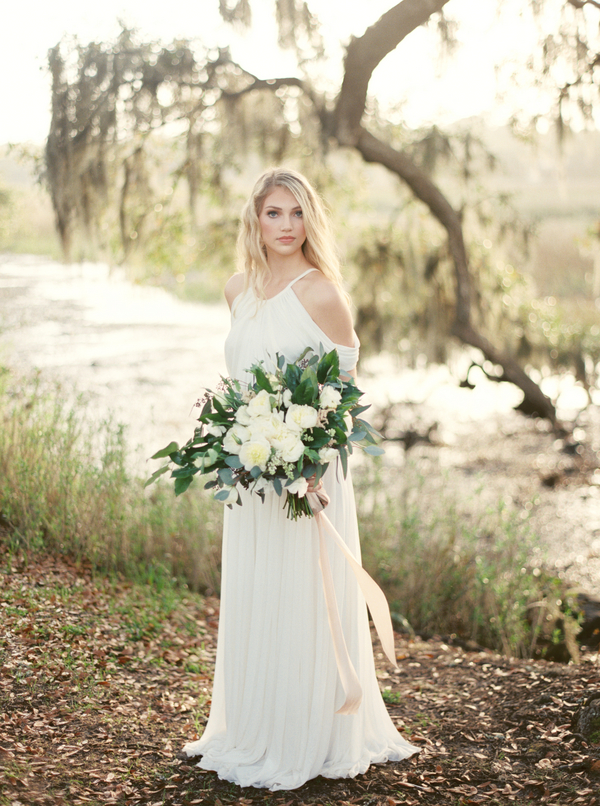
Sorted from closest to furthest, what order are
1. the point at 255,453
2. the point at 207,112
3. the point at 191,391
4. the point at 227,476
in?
the point at 255,453, the point at 227,476, the point at 207,112, the point at 191,391

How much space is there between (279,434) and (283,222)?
98cm

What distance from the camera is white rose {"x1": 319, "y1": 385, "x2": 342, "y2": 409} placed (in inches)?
96.4

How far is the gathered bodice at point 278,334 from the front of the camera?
9.08 feet

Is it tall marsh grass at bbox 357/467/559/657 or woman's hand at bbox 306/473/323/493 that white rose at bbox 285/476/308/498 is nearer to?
woman's hand at bbox 306/473/323/493

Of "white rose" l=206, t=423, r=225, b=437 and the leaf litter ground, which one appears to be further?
the leaf litter ground

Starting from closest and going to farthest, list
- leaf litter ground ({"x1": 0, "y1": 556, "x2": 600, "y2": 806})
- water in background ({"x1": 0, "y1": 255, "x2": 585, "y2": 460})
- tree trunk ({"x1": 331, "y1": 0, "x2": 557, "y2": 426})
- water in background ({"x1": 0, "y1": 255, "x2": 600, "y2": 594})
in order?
leaf litter ground ({"x1": 0, "y1": 556, "x2": 600, "y2": 806}), tree trunk ({"x1": 331, "y1": 0, "x2": 557, "y2": 426}), water in background ({"x1": 0, "y1": 255, "x2": 600, "y2": 594}), water in background ({"x1": 0, "y1": 255, "x2": 585, "y2": 460})

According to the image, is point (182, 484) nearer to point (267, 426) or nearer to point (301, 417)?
point (267, 426)

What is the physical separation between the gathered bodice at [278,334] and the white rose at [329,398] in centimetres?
33

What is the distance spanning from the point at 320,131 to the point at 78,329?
5.45m

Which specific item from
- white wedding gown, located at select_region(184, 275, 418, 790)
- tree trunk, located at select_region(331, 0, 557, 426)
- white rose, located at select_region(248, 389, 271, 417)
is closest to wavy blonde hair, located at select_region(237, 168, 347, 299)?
white wedding gown, located at select_region(184, 275, 418, 790)

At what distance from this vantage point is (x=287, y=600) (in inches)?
109

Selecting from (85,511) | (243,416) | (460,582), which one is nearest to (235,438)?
(243,416)

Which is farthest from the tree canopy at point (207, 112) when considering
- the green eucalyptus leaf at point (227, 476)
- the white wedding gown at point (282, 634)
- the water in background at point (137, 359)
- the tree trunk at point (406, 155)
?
the green eucalyptus leaf at point (227, 476)

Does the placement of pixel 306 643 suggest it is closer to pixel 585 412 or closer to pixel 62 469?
pixel 62 469
